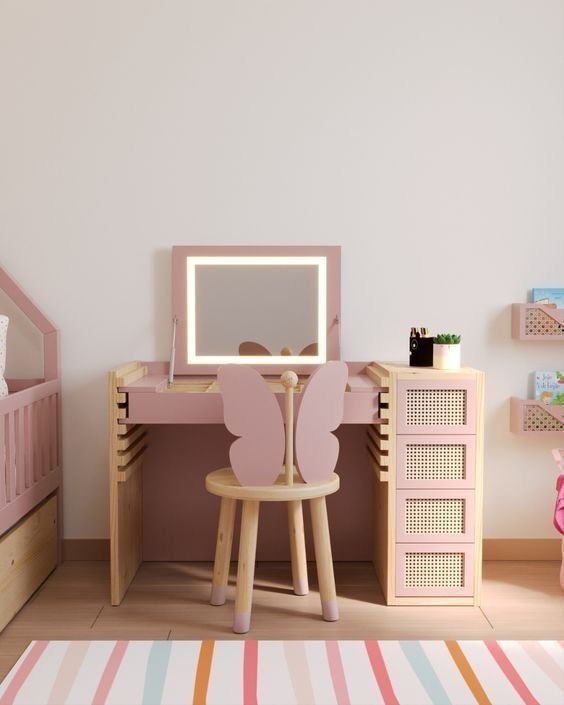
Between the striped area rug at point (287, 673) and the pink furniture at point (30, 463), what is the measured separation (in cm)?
37

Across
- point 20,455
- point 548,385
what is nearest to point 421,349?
point 548,385

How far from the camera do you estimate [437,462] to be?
2.78 metres

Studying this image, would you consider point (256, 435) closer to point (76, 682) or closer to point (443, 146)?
point (76, 682)

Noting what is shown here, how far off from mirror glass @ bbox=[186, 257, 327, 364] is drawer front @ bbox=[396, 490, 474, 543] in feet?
2.42

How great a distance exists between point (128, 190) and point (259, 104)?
0.61 m

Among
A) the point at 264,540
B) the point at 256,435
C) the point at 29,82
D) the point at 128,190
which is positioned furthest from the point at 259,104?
the point at 264,540

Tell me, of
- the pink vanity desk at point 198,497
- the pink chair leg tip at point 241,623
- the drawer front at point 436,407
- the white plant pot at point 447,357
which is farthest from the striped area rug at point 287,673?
the white plant pot at point 447,357

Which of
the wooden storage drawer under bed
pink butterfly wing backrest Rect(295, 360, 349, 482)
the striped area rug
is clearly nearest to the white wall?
the wooden storage drawer under bed

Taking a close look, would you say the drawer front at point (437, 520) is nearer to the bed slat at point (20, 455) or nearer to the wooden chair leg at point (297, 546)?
the wooden chair leg at point (297, 546)

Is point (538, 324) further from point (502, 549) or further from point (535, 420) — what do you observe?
point (502, 549)

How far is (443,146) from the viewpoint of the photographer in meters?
3.18

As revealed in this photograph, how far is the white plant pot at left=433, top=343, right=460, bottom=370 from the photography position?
287 centimetres

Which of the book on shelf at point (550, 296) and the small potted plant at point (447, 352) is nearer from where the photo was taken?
the small potted plant at point (447, 352)

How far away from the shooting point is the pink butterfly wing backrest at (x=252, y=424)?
2.48 meters
